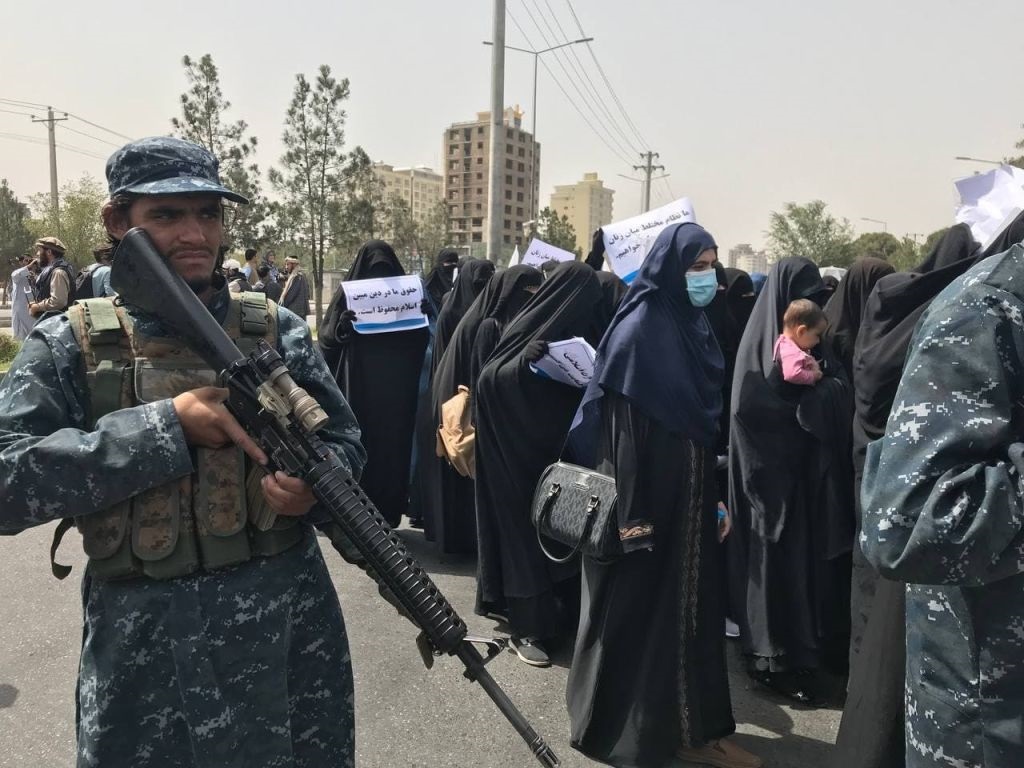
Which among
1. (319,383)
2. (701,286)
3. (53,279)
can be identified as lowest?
(319,383)

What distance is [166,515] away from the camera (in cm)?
144

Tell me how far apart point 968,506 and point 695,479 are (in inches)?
57.5

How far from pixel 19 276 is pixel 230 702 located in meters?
11.0

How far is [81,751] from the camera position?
1.47 m

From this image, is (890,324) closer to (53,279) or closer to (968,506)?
(968,506)

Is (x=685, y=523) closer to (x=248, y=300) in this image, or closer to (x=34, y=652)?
(x=248, y=300)

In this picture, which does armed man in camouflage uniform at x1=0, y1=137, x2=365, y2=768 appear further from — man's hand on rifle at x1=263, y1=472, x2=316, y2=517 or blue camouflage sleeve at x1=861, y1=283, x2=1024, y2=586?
blue camouflage sleeve at x1=861, y1=283, x2=1024, y2=586

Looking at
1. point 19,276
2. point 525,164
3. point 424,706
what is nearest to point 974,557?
point 424,706

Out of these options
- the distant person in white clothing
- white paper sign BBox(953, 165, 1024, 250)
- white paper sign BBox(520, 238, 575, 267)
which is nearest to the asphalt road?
white paper sign BBox(953, 165, 1024, 250)

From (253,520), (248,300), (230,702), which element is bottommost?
(230,702)

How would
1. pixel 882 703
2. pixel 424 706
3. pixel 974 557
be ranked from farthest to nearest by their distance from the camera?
pixel 424 706
pixel 882 703
pixel 974 557

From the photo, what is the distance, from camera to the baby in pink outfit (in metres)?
3.05

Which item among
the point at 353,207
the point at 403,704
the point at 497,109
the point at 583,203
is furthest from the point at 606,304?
the point at 583,203

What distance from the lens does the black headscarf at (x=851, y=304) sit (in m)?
3.53
